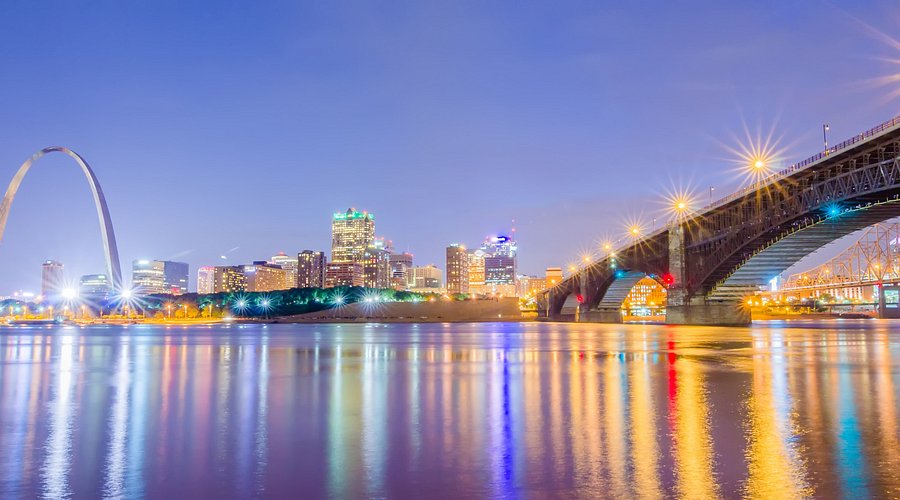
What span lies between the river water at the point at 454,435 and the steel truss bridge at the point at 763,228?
53542mm

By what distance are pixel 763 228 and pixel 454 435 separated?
9002 cm

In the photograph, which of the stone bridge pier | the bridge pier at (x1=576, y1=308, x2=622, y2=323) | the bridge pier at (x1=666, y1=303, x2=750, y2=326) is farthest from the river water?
the bridge pier at (x1=576, y1=308, x2=622, y2=323)

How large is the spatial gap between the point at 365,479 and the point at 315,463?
1.32m

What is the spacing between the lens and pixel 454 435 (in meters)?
13.5

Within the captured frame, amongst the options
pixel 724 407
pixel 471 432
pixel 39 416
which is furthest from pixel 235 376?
pixel 724 407

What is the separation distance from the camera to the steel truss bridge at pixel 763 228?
235ft

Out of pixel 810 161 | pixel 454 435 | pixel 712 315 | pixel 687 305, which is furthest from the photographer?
pixel 687 305

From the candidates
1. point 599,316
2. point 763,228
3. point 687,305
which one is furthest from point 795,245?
point 599,316

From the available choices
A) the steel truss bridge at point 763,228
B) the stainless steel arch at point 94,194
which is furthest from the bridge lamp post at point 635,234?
the stainless steel arch at point 94,194

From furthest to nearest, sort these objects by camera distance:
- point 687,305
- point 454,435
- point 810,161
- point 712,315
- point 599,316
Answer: point 599,316 → point 687,305 → point 712,315 → point 810,161 → point 454,435

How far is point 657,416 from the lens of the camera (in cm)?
1545

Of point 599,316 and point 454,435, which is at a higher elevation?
point 599,316

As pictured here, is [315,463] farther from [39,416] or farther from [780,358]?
[780,358]

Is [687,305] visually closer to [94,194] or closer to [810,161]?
[810,161]
